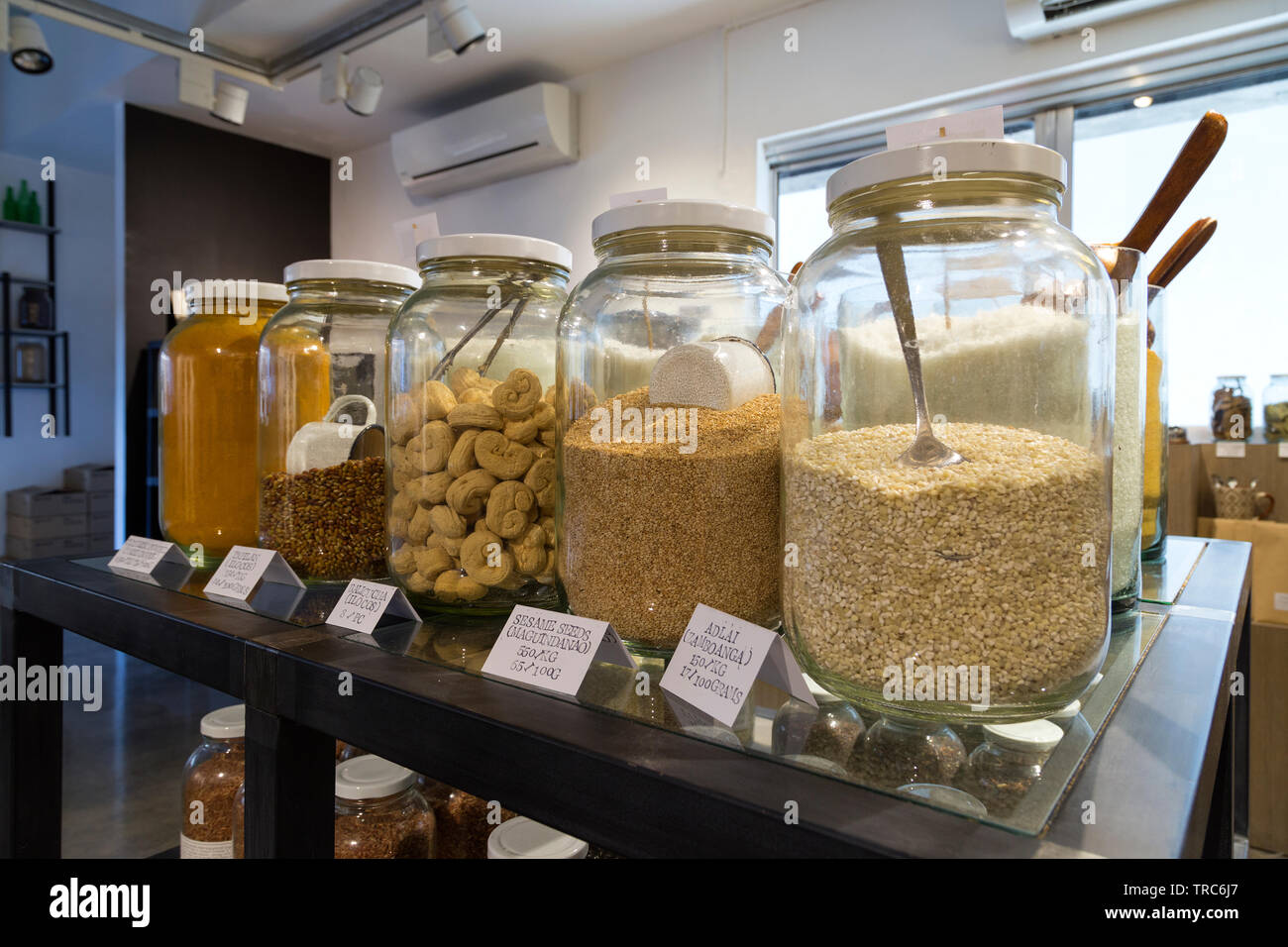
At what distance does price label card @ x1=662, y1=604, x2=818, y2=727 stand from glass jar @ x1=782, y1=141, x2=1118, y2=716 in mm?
19

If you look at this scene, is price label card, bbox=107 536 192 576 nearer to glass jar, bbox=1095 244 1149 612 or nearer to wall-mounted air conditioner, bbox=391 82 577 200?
glass jar, bbox=1095 244 1149 612

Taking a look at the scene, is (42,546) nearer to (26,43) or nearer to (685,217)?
(26,43)

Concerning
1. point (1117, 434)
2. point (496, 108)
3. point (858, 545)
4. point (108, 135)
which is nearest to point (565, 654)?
point (858, 545)

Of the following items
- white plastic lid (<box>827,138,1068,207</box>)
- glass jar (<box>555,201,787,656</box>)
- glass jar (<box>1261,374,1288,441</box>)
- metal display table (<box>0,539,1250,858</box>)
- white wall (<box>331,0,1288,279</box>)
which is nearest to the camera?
metal display table (<box>0,539,1250,858</box>)

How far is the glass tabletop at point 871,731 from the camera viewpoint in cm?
38

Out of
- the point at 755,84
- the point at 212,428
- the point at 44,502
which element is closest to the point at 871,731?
the point at 212,428

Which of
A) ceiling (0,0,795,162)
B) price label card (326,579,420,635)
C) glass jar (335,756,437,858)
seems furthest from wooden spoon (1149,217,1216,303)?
ceiling (0,0,795,162)

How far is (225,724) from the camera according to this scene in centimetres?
96

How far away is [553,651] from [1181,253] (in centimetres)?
81

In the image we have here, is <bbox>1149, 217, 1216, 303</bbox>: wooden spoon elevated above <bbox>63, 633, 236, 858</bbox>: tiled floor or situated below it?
above

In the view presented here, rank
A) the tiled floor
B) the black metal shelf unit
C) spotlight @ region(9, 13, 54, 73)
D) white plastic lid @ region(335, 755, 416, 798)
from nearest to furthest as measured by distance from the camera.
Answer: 1. white plastic lid @ region(335, 755, 416, 798)
2. the tiled floor
3. spotlight @ region(9, 13, 54, 73)
4. the black metal shelf unit

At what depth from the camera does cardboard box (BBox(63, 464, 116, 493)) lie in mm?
5371

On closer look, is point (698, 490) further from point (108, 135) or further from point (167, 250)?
point (108, 135)

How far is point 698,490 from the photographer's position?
57cm
